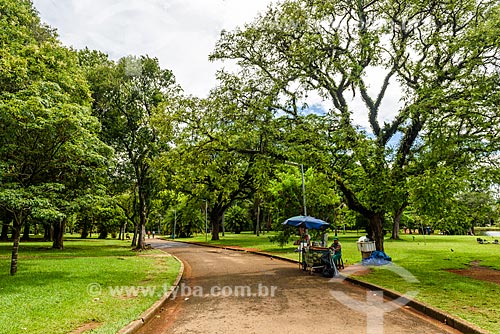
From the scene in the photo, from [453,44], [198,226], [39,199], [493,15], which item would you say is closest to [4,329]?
[39,199]

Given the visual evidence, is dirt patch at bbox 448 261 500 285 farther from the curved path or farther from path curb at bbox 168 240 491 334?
the curved path

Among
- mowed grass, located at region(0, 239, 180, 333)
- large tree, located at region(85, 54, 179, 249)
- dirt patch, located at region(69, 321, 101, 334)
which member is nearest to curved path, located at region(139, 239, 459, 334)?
mowed grass, located at region(0, 239, 180, 333)

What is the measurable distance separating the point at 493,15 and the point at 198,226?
49470 mm

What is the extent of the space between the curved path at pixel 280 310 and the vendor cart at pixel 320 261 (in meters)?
0.78

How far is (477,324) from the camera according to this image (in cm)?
646

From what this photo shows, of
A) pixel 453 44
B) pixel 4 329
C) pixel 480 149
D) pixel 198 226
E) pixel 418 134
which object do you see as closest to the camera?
pixel 4 329

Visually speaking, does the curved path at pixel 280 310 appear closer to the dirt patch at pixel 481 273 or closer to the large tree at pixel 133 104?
the dirt patch at pixel 481 273

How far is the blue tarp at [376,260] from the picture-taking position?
15.1 metres

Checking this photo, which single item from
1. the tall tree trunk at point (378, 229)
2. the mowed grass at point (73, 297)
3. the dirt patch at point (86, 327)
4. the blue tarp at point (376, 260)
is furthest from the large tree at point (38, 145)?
the tall tree trunk at point (378, 229)

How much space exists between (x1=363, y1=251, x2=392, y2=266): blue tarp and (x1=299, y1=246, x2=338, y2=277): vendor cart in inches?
114

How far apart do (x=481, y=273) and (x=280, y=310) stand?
34.4 feet

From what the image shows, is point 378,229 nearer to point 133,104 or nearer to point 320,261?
point 320,261

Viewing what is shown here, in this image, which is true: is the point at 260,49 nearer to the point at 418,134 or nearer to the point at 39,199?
the point at 418,134

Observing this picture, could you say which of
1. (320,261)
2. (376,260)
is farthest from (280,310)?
(376,260)
